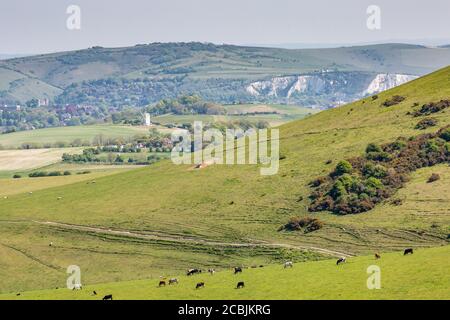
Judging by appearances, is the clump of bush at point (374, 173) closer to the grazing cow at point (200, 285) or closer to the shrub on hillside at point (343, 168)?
the shrub on hillside at point (343, 168)

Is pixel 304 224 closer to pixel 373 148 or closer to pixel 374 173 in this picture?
pixel 374 173

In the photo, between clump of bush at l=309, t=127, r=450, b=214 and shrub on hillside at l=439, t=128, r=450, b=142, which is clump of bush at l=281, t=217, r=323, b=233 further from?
shrub on hillside at l=439, t=128, r=450, b=142

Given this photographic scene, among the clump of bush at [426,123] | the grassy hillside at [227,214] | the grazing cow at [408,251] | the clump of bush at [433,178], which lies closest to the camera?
the grazing cow at [408,251]

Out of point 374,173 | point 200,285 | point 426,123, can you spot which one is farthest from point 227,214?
point 200,285

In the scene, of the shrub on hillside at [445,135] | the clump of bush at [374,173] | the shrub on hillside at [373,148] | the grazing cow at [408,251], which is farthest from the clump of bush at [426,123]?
the grazing cow at [408,251]

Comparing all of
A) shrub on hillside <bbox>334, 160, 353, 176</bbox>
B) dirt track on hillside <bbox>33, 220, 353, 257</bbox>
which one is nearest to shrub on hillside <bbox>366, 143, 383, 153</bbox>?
shrub on hillside <bbox>334, 160, 353, 176</bbox>
